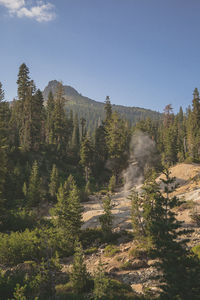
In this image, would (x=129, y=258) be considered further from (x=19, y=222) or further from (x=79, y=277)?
(x=19, y=222)

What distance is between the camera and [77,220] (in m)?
18.8

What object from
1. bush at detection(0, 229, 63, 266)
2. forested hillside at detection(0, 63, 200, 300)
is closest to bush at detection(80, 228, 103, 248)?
forested hillside at detection(0, 63, 200, 300)

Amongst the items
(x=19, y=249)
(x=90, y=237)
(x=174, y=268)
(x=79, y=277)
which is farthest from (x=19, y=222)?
(x=174, y=268)

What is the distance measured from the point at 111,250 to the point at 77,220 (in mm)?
4072

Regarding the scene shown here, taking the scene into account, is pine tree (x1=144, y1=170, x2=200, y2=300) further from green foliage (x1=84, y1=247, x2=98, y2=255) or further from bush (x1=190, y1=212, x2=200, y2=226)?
bush (x1=190, y1=212, x2=200, y2=226)

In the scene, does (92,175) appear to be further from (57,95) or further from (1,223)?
(1,223)

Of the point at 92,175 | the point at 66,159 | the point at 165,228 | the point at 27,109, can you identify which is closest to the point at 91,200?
the point at 92,175

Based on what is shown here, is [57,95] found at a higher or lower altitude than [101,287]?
higher

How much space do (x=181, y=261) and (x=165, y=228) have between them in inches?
49.6

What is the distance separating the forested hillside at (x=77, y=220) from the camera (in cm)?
834

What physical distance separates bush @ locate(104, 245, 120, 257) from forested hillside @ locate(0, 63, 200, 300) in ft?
0.29

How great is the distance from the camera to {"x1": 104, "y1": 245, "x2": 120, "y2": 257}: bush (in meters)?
16.6

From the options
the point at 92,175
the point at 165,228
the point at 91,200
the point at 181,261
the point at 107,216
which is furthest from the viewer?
the point at 92,175

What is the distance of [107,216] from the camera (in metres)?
20.0
